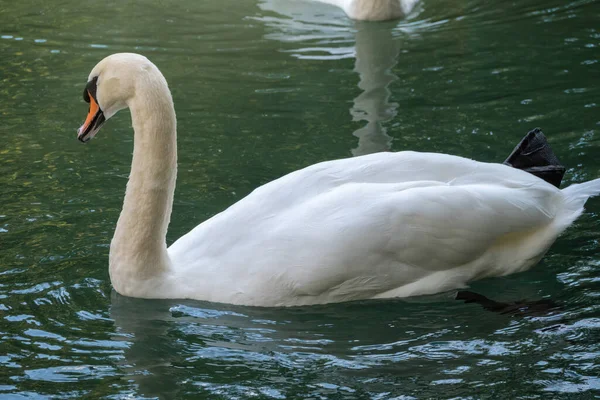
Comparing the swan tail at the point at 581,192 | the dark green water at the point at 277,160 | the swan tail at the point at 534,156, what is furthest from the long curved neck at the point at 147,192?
the swan tail at the point at 581,192

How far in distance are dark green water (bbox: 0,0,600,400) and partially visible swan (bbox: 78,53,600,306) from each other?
6.2 inches

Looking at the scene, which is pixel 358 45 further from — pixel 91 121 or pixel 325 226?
pixel 325 226

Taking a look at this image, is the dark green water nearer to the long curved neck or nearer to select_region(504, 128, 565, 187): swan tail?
the long curved neck

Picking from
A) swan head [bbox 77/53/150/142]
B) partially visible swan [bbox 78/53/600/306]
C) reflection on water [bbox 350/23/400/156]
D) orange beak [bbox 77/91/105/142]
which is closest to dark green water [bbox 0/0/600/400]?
reflection on water [bbox 350/23/400/156]

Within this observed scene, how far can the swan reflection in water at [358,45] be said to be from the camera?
9001 millimetres

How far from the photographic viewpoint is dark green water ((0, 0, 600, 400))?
512 centimetres

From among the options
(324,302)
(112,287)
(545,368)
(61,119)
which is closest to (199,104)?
(61,119)

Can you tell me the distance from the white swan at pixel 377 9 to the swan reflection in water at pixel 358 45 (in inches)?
3.7

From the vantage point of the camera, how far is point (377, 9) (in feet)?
40.9

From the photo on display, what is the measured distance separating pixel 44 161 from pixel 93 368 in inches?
135

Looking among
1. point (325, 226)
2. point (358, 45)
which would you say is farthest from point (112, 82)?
point (358, 45)

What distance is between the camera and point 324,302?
227 inches

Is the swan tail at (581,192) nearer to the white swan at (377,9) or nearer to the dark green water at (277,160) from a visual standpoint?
the dark green water at (277,160)

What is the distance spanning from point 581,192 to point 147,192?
2598 millimetres
